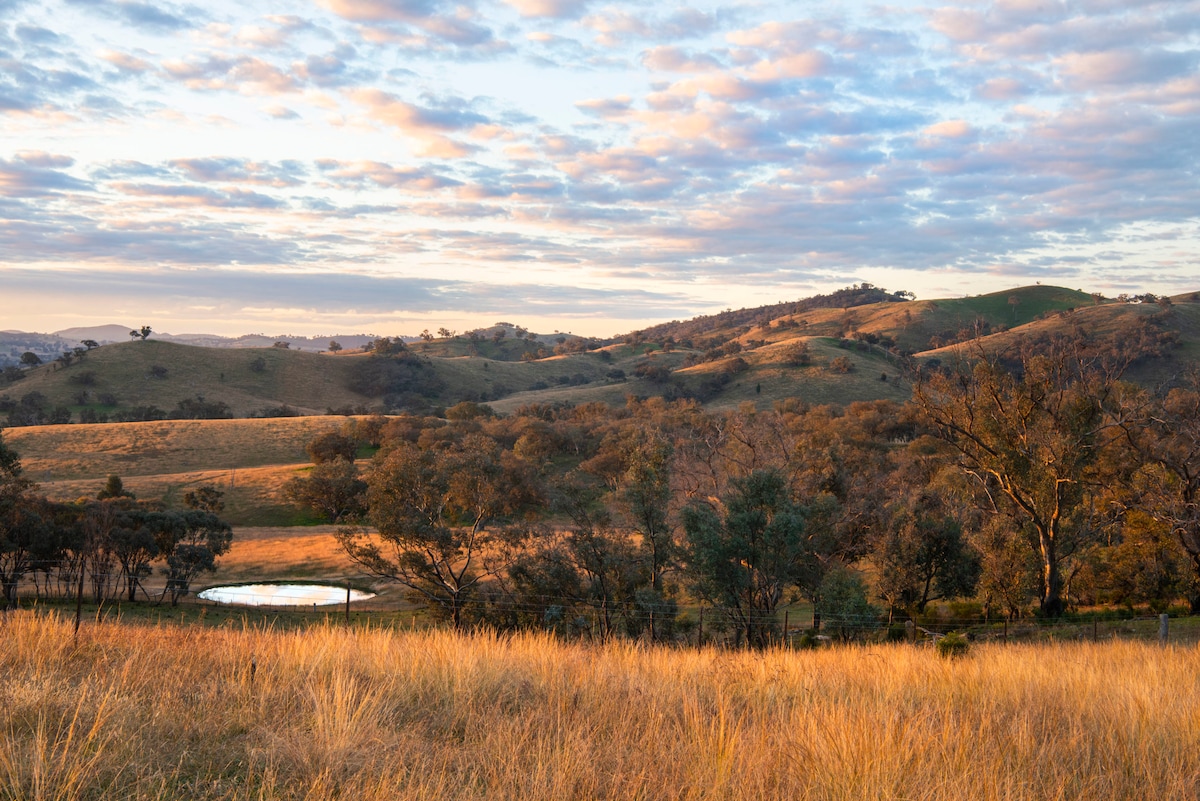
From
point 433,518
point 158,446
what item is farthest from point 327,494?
point 433,518

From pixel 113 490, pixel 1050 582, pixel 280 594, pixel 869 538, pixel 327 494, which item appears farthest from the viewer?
pixel 327 494

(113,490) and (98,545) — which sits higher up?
(98,545)

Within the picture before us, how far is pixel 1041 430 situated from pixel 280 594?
31737 mm

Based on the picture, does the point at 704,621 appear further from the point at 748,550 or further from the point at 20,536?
the point at 20,536

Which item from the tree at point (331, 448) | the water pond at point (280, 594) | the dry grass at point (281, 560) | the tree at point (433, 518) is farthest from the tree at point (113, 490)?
the tree at point (433, 518)

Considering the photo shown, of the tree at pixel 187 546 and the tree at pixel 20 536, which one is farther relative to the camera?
the tree at pixel 187 546

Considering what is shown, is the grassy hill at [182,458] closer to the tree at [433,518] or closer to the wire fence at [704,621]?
the wire fence at [704,621]

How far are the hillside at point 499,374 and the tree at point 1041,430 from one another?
6416cm

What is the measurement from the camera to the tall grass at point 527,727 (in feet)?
14.5

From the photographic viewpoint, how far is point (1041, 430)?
89.6 ft

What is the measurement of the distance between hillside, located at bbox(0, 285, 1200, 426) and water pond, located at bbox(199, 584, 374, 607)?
6236 cm

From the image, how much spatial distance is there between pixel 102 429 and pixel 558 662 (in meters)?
81.1

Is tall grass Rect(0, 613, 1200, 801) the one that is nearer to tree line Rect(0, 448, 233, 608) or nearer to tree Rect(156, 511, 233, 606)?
tree line Rect(0, 448, 233, 608)

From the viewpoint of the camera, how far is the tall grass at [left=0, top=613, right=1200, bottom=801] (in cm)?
441
